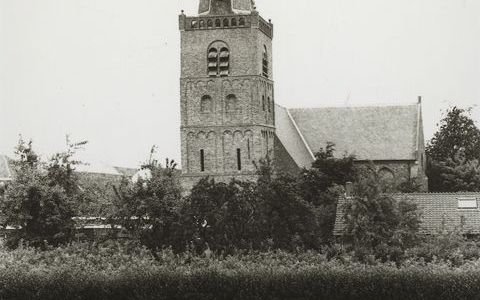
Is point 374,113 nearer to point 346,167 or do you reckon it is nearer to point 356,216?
point 346,167

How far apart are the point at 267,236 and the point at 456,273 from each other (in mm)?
9567

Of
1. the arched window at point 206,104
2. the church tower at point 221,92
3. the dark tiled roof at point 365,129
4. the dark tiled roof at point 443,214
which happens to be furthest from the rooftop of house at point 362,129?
the dark tiled roof at point 443,214

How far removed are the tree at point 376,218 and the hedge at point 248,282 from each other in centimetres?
704

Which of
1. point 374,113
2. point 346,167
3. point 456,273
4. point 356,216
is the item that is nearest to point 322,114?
point 374,113

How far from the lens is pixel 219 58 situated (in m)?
49.0

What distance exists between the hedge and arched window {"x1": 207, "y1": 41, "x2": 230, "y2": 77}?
1053 inches

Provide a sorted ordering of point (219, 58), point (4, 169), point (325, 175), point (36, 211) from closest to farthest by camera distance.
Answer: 1. point (36, 211)
2. point (325, 175)
3. point (219, 58)
4. point (4, 169)

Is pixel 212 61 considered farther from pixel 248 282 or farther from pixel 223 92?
pixel 248 282

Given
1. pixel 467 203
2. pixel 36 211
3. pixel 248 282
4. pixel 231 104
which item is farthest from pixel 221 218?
pixel 231 104

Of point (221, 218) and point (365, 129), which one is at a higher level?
point (365, 129)

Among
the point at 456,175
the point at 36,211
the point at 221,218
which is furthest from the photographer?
the point at 456,175

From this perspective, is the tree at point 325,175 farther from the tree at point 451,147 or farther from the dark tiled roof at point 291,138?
the tree at point 451,147

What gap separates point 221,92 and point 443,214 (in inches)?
716

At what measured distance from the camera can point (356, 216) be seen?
31438mm
